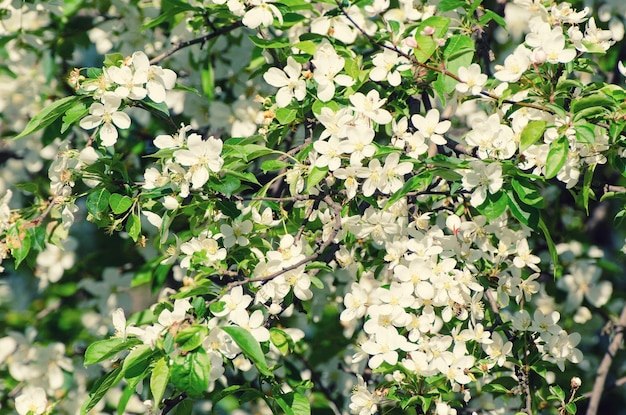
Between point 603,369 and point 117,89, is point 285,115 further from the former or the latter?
point 603,369

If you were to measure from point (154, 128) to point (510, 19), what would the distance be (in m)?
1.84

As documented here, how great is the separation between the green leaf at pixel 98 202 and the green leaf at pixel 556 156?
2.87 ft

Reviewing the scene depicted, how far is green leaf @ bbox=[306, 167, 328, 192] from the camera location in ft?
5.08

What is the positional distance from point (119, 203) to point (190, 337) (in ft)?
1.35

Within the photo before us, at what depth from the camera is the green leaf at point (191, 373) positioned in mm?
1323

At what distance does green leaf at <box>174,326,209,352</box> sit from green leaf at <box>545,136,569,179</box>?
669 mm

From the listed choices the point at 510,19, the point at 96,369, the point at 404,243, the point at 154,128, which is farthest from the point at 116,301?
the point at 510,19

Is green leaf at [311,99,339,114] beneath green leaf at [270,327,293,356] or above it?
above

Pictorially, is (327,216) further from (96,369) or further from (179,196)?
(96,369)

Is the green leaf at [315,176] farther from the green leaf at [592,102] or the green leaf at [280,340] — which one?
the green leaf at [592,102]

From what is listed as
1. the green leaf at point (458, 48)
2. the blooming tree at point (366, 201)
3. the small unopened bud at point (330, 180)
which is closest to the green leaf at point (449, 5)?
the blooming tree at point (366, 201)

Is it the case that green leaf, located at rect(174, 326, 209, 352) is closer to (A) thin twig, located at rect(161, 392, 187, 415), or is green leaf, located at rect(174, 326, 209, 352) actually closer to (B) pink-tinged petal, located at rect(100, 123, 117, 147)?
(A) thin twig, located at rect(161, 392, 187, 415)

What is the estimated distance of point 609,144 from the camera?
62.8 inches

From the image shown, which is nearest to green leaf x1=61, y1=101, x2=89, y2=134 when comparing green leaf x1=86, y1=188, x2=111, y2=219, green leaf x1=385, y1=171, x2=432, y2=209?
green leaf x1=86, y1=188, x2=111, y2=219
